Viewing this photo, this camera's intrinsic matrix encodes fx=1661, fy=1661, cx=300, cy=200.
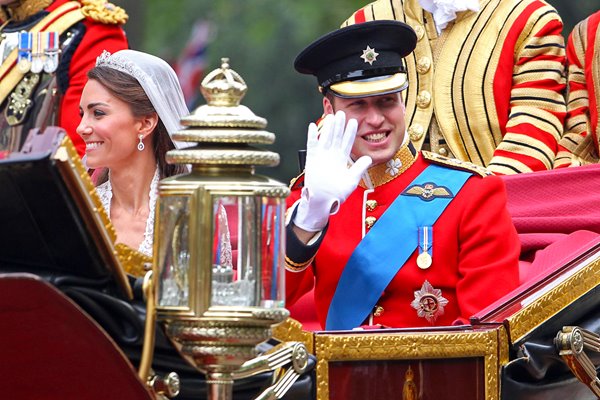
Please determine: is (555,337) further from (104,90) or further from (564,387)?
(104,90)

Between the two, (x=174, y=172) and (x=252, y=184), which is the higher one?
(x=174, y=172)

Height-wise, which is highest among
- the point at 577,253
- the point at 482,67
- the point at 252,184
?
the point at 482,67

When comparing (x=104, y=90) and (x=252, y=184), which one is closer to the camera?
(x=252, y=184)

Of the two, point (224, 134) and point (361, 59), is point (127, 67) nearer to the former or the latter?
point (361, 59)

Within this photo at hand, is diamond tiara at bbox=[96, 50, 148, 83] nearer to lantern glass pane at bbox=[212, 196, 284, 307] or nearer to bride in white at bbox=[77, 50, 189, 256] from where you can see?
bride in white at bbox=[77, 50, 189, 256]

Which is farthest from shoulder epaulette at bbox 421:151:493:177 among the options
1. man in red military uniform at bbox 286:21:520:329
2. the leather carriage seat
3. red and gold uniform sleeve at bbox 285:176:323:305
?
the leather carriage seat

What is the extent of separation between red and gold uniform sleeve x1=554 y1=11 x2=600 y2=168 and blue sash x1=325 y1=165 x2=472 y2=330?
0.90 m

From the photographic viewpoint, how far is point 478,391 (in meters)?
3.27

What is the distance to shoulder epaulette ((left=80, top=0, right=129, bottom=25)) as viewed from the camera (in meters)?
5.18

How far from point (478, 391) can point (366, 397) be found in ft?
0.85

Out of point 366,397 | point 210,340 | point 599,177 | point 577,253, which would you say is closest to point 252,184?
point 210,340

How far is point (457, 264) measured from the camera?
146 inches

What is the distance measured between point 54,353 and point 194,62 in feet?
28.5

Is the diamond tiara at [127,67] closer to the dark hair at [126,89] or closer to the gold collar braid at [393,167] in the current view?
the dark hair at [126,89]
